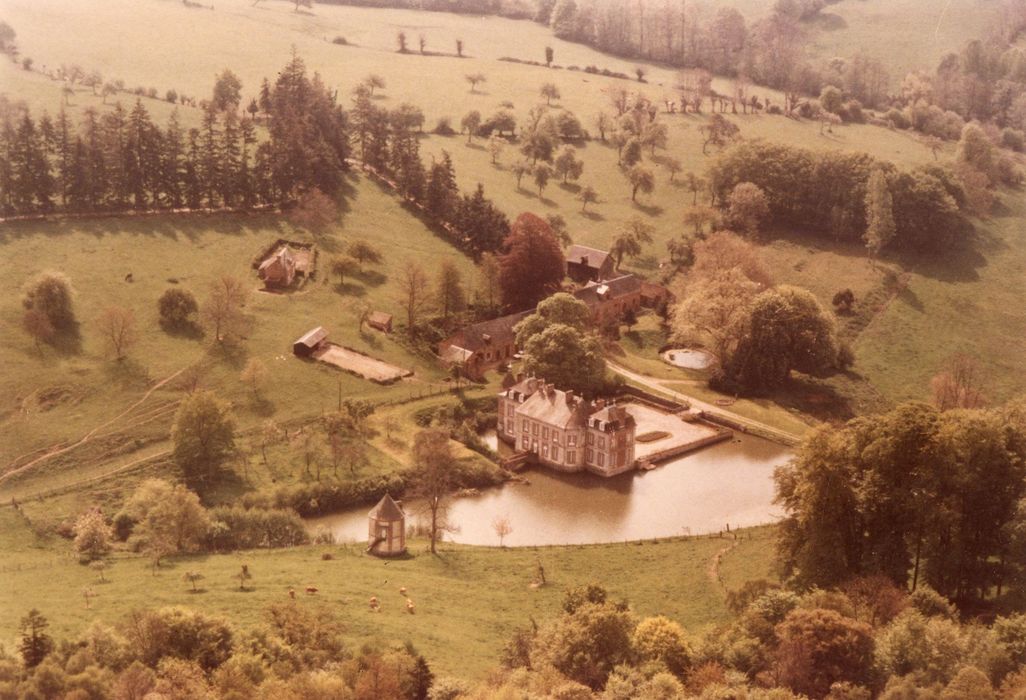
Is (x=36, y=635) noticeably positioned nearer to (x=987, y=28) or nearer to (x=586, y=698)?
(x=586, y=698)

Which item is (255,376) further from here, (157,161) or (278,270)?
(157,161)

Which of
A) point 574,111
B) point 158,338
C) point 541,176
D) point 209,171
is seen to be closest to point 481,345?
point 158,338

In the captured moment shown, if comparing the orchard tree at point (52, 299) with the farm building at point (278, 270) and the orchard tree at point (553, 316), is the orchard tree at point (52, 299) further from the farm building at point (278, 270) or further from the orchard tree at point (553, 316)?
the orchard tree at point (553, 316)

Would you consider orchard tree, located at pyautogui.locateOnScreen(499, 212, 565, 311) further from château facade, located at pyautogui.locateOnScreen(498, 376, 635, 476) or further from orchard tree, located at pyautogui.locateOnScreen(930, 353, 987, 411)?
orchard tree, located at pyautogui.locateOnScreen(930, 353, 987, 411)

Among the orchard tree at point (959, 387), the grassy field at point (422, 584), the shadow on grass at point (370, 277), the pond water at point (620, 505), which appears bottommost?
the pond water at point (620, 505)

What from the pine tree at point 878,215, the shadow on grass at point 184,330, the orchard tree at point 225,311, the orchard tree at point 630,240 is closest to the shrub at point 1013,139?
the pine tree at point 878,215

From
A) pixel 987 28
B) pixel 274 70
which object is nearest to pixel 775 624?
pixel 274 70

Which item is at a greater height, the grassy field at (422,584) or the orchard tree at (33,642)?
the orchard tree at (33,642)
